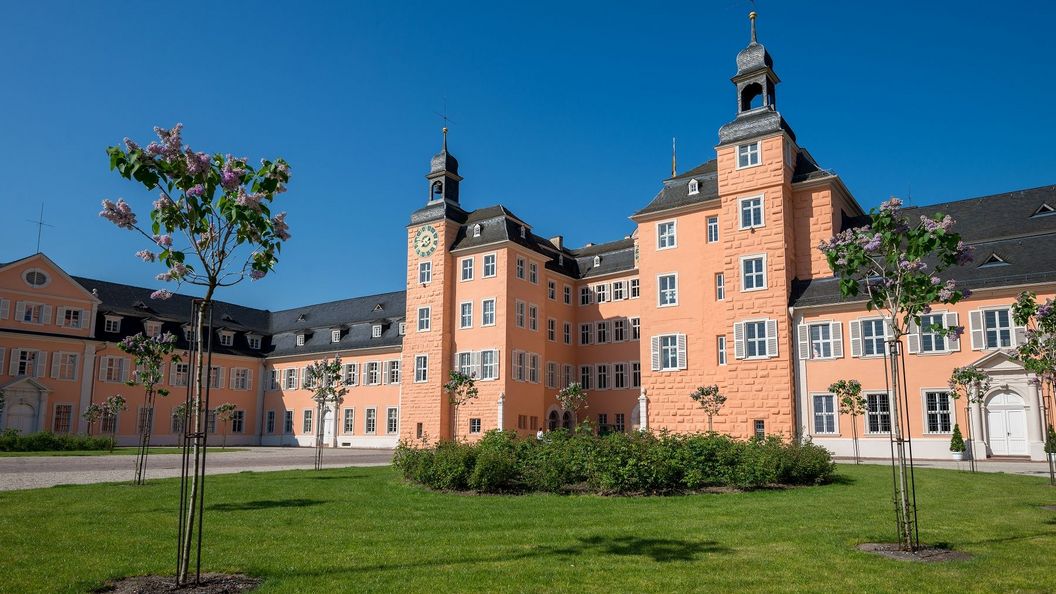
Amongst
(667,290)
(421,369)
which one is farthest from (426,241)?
(667,290)

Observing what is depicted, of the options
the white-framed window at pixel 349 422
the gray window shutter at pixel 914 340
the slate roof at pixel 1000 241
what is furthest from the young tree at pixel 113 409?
the gray window shutter at pixel 914 340

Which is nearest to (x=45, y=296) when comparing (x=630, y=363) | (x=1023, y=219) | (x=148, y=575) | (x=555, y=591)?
(x=630, y=363)

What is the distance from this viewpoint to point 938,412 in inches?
1162

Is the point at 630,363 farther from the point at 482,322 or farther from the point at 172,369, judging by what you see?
the point at 172,369

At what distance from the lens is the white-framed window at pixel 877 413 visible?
30422 mm

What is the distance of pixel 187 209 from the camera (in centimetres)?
773

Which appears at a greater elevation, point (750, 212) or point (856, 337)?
point (750, 212)

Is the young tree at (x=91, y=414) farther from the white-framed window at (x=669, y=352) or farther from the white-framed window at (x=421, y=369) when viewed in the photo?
the white-framed window at (x=669, y=352)

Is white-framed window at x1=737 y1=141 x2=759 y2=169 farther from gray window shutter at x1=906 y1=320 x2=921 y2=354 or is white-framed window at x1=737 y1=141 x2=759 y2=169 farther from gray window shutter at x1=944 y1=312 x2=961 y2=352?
gray window shutter at x1=944 y1=312 x2=961 y2=352

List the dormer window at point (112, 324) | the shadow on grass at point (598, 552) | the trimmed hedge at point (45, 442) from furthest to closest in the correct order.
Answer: the dormer window at point (112, 324), the trimmed hedge at point (45, 442), the shadow on grass at point (598, 552)

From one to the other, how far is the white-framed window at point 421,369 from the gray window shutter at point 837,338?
75.2 ft

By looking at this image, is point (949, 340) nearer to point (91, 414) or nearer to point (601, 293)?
point (601, 293)

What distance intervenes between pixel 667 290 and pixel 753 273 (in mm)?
4815

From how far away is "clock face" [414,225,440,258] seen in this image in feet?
148
